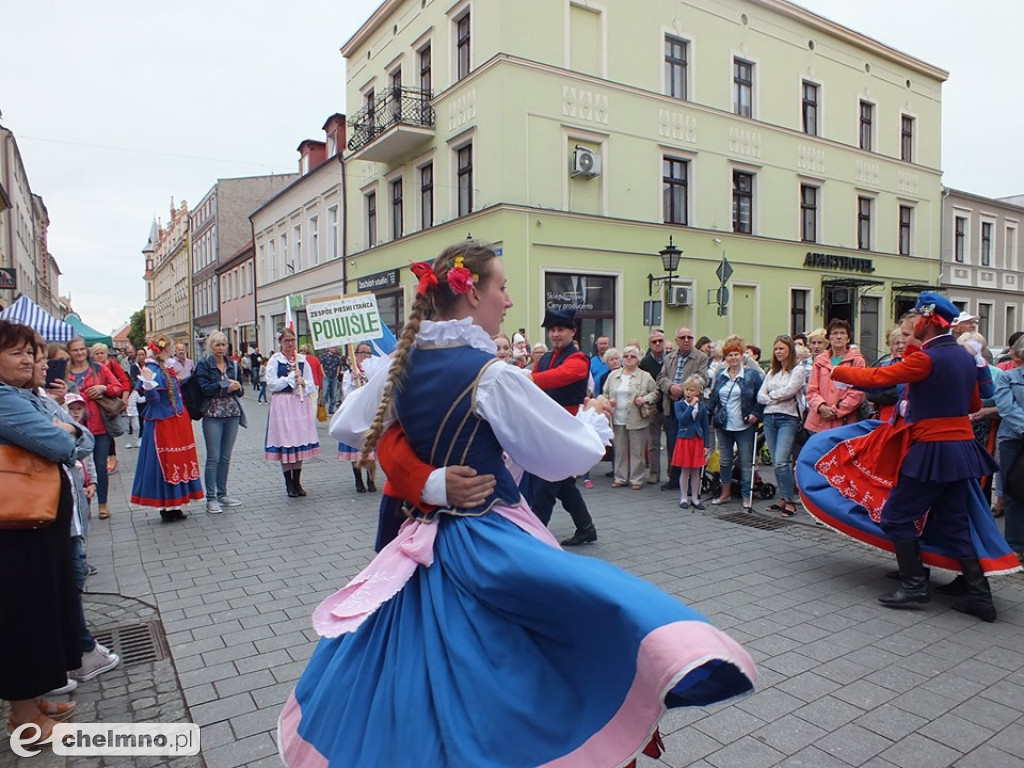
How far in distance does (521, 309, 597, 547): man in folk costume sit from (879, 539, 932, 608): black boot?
238 cm

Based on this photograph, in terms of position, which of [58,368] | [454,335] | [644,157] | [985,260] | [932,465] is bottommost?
[932,465]

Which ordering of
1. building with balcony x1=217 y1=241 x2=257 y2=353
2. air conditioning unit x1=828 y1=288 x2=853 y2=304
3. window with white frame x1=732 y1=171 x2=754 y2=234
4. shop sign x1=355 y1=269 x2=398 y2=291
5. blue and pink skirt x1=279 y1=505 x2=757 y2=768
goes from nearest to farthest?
blue and pink skirt x1=279 y1=505 x2=757 y2=768 < window with white frame x1=732 y1=171 x2=754 y2=234 < shop sign x1=355 y1=269 x2=398 y2=291 < air conditioning unit x1=828 y1=288 x2=853 y2=304 < building with balcony x1=217 y1=241 x2=257 y2=353

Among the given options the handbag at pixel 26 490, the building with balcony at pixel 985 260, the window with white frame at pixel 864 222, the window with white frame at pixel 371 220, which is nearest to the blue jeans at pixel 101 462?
the handbag at pixel 26 490

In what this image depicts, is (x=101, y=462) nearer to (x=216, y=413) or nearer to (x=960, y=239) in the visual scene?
(x=216, y=413)

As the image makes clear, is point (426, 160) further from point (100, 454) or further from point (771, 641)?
point (771, 641)

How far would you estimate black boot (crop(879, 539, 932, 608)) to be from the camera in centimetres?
464

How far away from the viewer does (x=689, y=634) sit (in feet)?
5.73

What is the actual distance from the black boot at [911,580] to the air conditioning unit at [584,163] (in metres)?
14.3

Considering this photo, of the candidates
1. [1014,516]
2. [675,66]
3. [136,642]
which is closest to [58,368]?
[136,642]

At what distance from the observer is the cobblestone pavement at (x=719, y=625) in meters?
3.04

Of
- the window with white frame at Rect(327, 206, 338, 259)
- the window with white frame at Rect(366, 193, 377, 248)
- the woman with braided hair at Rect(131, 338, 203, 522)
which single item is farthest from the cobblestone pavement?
the window with white frame at Rect(327, 206, 338, 259)

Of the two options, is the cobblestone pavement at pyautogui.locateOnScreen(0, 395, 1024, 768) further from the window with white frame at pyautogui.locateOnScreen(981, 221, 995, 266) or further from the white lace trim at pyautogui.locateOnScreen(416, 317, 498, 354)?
the window with white frame at pyautogui.locateOnScreen(981, 221, 995, 266)

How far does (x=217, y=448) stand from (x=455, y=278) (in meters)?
6.32

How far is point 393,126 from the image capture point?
1902 centimetres
